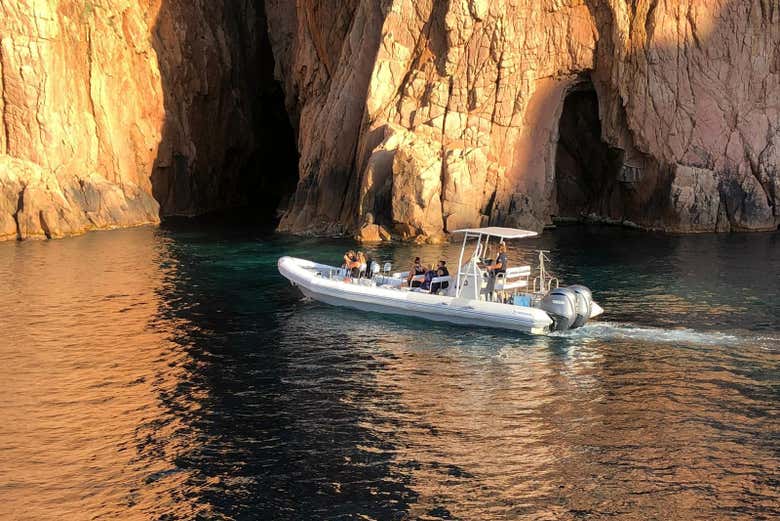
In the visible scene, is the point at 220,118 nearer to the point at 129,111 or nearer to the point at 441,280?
the point at 129,111

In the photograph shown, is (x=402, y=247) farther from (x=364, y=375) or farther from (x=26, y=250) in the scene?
(x=364, y=375)

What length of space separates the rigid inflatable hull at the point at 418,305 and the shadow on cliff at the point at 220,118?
96.8 feet

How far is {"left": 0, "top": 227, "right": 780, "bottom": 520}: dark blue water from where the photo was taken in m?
14.5

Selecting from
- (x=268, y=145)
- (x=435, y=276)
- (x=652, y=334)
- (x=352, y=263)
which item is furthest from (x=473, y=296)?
(x=268, y=145)

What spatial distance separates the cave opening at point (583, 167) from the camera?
55.1 metres

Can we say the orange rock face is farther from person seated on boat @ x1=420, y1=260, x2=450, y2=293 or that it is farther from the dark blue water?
person seated on boat @ x1=420, y1=260, x2=450, y2=293

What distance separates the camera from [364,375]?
2122cm

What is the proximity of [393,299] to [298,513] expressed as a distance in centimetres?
1409

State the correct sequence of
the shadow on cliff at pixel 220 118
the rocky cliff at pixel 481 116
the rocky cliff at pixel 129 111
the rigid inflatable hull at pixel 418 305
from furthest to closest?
the shadow on cliff at pixel 220 118 < the rocky cliff at pixel 129 111 < the rocky cliff at pixel 481 116 < the rigid inflatable hull at pixel 418 305

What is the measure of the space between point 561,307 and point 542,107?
27.1 meters

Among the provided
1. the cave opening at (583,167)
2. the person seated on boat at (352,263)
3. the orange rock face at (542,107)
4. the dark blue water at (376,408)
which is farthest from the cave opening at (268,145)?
the dark blue water at (376,408)

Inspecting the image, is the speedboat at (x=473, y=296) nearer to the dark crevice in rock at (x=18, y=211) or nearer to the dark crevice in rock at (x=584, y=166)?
the dark crevice in rock at (x=18, y=211)

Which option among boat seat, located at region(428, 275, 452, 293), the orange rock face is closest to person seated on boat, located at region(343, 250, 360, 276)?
boat seat, located at region(428, 275, 452, 293)

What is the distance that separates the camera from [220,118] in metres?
71.9
